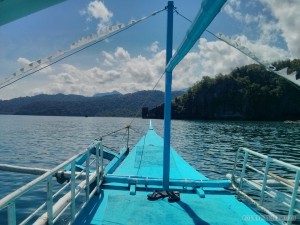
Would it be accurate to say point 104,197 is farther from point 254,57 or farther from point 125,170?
point 254,57

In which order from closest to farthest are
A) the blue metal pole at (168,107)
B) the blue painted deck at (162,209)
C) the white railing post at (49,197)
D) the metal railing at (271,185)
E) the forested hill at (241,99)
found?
the white railing post at (49,197)
the metal railing at (271,185)
the blue painted deck at (162,209)
the blue metal pole at (168,107)
the forested hill at (241,99)

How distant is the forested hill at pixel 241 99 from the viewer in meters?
148

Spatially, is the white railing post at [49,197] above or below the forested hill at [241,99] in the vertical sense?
below

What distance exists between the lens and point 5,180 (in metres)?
16.2

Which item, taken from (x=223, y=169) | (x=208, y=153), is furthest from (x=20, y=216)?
(x=208, y=153)

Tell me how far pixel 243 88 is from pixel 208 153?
14423cm

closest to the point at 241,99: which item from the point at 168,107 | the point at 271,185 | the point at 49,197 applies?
the point at 271,185

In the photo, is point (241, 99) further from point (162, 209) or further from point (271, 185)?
point (162, 209)

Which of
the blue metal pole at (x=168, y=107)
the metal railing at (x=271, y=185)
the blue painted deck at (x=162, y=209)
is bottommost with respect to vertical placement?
the blue painted deck at (x=162, y=209)

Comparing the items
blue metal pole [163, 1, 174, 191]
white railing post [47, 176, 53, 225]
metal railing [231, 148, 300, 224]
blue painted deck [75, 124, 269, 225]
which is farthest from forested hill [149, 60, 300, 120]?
white railing post [47, 176, 53, 225]

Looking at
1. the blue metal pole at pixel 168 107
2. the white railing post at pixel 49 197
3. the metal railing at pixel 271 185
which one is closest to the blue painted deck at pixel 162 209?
the metal railing at pixel 271 185

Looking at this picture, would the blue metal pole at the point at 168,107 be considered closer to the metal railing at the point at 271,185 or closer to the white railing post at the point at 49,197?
the metal railing at the point at 271,185

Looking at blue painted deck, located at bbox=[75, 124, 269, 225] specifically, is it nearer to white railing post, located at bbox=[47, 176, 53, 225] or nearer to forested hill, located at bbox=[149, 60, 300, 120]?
white railing post, located at bbox=[47, 176, 53, 225]

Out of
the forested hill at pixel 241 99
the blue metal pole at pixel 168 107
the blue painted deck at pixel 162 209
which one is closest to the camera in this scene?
the blue painted deck at pixel 162 209
